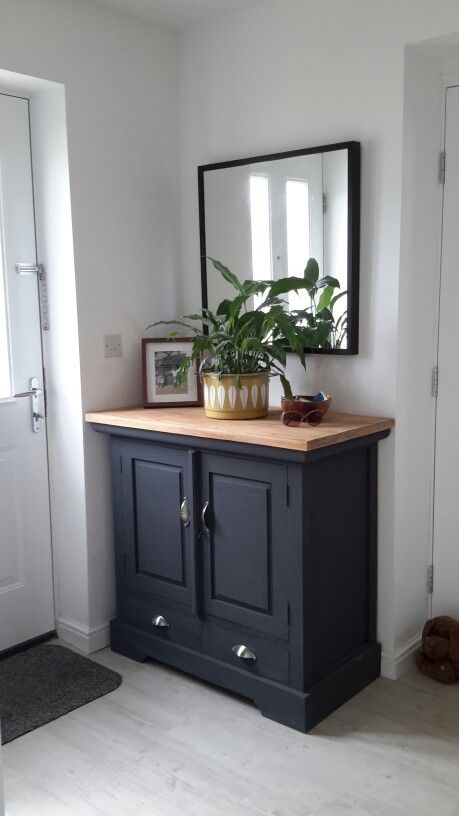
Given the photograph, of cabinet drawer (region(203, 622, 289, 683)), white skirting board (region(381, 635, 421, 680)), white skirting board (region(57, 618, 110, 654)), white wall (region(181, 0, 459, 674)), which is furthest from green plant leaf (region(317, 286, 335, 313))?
Answer: white skirting board (region(57, 618, 110, 654))

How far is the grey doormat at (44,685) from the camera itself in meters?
2.48

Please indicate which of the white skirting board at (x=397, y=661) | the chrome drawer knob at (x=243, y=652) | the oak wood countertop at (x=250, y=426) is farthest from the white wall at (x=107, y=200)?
the white skirting board at (x=397, y=661)

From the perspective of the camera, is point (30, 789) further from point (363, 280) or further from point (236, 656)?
point (363, 280)

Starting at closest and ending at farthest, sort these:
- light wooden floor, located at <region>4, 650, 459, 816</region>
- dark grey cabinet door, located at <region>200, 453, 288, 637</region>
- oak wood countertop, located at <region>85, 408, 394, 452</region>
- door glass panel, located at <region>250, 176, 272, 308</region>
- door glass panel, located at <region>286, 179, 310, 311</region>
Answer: light wooden floor, located at <region>4, 650, 459, 816</region>, oak wood countertop, located at <region>85, 408, 394, 452</region>, dark grey cabinet door, located at <region>200, 453, 288, 637</region>, door glass panel, located at <region>286, 179, 310, 311</region>, door glass panel, located at <region>250, 176, 272, 308</region>

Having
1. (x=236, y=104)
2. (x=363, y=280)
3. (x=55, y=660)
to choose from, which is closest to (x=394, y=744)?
(x=55, y=660)

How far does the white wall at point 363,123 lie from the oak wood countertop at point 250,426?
0.18 meters

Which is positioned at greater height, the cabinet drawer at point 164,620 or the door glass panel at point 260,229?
the door glass panel at point 260,229

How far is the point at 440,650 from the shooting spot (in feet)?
8.59

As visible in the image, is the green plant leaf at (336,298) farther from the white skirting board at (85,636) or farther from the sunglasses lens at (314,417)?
the white skirting board at (85,636)

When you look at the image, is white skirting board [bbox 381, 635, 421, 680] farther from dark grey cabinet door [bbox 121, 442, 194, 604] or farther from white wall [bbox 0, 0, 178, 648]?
white wall [bbox 0, 0, 178, 648]

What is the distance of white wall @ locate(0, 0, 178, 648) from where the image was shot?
107 inches

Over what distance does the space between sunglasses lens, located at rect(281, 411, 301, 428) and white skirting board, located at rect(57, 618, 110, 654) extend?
1164 millimetres

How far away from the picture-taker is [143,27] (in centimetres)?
293

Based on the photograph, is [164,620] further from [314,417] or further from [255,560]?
[314,417]
